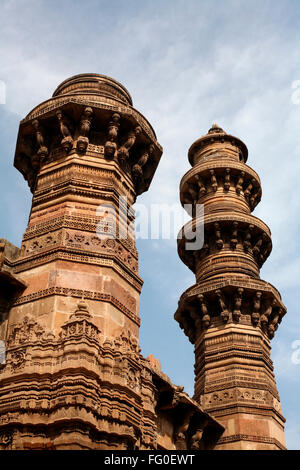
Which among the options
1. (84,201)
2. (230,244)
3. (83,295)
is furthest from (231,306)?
(83,295)

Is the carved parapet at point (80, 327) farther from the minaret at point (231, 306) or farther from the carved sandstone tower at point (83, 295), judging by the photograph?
the minaret at point (231, 306)

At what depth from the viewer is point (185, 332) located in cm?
1648

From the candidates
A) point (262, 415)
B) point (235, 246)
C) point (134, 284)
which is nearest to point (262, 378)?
point (262, 415)

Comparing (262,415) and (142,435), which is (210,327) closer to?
(262,415)

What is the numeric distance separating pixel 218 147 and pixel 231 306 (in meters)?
6.63

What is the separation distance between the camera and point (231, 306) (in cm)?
1541

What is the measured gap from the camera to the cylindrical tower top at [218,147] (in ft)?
65.2

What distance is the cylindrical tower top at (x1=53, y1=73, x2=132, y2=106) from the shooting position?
12.3 m

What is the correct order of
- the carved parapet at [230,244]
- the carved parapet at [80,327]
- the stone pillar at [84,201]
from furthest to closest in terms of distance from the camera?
the carved parapet at [230,244] → the stone pillar at [84,201] → the carved parapet at [80,327]

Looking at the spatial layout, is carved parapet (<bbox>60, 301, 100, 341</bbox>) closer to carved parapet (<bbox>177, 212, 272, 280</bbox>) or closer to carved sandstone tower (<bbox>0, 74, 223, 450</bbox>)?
carved sandstone tower (<bbox>0, 74, 223, 450</bbox>)

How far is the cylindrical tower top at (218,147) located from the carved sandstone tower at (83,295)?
748 centimetres

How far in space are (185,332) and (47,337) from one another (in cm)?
855

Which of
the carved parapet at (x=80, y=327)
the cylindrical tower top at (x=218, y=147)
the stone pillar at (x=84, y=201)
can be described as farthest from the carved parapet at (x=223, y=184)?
the carved parapet at (x=80, y=327)

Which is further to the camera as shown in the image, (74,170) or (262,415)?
(262,415)
